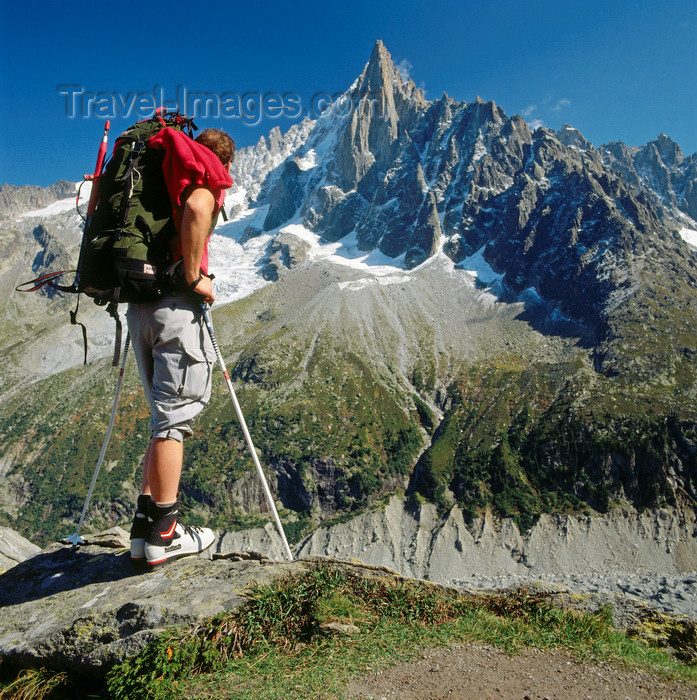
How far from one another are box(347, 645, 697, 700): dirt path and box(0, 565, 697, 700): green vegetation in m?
0.16

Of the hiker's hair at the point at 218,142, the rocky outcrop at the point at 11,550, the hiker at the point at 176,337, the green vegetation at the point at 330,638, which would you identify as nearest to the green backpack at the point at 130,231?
the hiker at the point at 176,337

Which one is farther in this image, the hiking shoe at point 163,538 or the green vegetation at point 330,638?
the hiking shoe at point 163,538

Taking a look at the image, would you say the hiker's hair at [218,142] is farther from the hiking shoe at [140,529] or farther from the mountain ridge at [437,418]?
the mountain ridge at [437,418]

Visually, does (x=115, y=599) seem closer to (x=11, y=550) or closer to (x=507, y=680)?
(x=507, y=680)

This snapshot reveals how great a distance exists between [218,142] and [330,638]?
5.84 metres

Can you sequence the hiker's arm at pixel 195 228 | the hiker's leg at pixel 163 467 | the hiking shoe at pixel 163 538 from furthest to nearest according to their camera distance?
the hiking shoe at pixel 163 538 → the hiker's leg at pixel 163 467 → the hiker's arm at pixel 195 228

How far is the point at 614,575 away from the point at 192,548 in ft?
421

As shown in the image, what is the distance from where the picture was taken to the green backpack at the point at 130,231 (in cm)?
527

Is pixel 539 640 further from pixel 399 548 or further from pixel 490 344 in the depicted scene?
pixel 490 344

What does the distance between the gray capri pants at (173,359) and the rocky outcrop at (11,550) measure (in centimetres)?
572

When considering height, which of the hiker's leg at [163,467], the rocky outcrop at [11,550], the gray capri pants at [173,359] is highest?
the gray capri pants at [173,359]

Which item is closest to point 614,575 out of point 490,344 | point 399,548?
point 399,548

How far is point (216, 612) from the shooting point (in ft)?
16.2

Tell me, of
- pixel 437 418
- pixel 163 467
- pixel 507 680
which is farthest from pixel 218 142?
pixel 437 418
